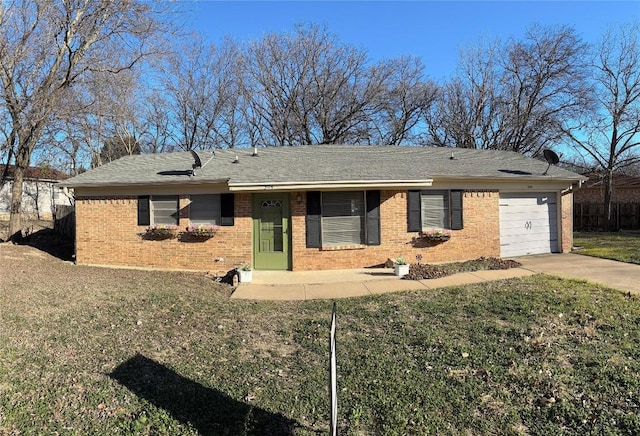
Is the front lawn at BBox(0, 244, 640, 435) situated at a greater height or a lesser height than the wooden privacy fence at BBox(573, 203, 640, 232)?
lesser

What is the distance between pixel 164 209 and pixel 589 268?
11.0m

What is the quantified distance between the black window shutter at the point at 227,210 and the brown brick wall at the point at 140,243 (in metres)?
0.13

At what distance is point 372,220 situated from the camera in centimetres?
1004

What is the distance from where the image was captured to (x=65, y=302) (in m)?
6.28

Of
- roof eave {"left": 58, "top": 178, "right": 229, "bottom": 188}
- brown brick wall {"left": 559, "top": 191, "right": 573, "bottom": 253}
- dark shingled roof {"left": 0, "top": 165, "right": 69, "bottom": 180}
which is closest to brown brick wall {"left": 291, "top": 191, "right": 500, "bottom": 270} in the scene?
roof eave {"left": 58, "top": 178, "right": 229, "bottom": 188}

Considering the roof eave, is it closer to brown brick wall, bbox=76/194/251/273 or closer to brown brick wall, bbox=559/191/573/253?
brown brick wall, bbox=76/194/251/273

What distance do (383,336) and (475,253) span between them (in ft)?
22.4

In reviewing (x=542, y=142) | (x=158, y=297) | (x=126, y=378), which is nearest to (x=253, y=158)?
(x=158, y=297)

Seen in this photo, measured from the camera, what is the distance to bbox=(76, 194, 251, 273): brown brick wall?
10.0 metres

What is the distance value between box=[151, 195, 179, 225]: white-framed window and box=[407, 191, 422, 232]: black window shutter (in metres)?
6.38

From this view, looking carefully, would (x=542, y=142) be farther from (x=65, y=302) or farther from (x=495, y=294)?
(x=65, y=302)

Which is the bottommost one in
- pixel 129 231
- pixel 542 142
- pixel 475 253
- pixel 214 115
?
pixel 475 253

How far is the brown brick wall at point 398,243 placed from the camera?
9.91m

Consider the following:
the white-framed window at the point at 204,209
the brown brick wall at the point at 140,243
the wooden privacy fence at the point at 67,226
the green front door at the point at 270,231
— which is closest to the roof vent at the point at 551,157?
the green front door at the point at 270,231
